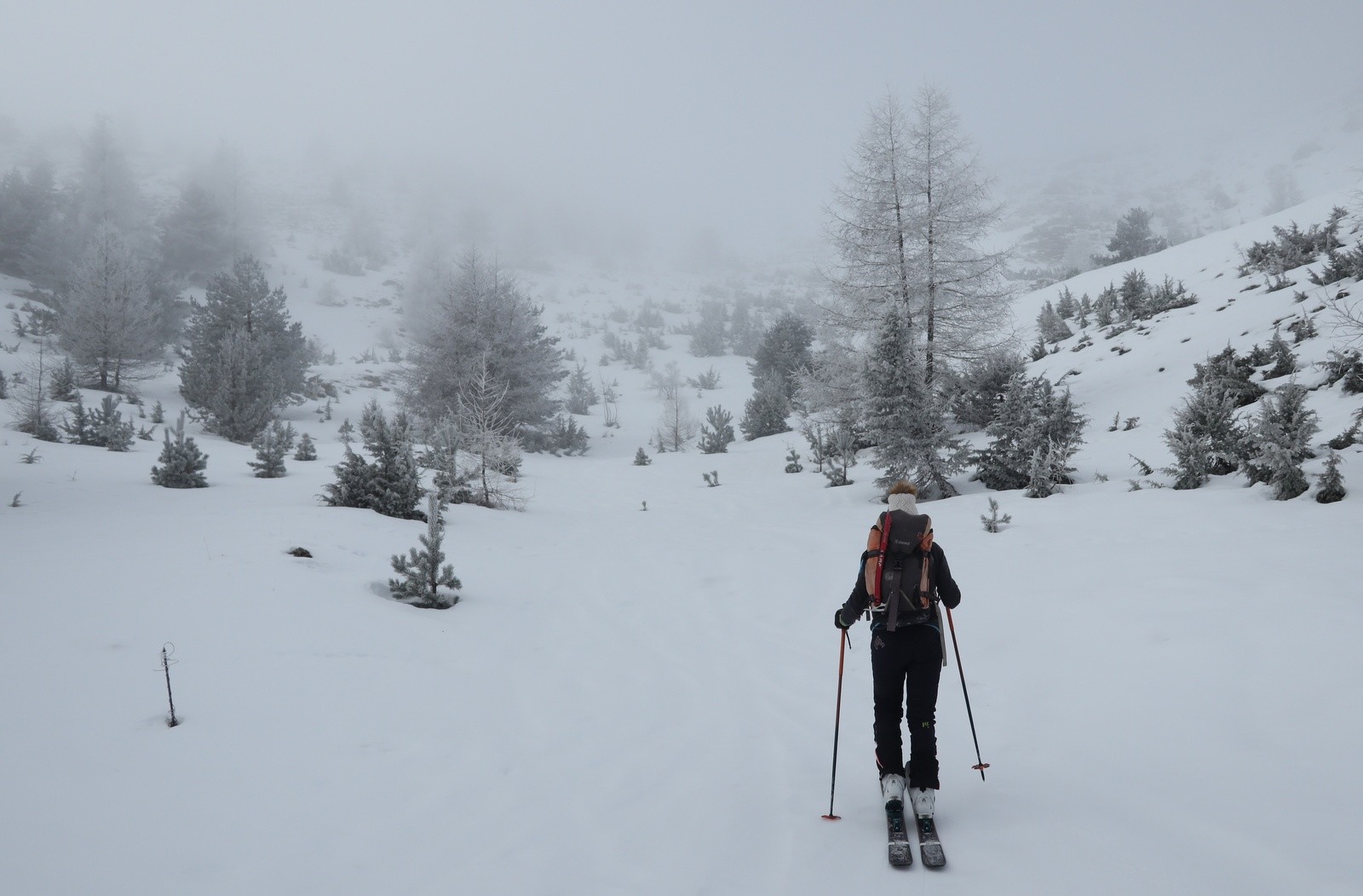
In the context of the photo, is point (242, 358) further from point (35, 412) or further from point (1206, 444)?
point (1206, 444)

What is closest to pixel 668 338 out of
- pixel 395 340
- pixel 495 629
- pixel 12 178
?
pixel 395 340

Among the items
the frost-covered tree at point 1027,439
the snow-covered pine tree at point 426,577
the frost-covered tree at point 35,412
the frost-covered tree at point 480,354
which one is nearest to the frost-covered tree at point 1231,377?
the frost-covered tree at point 1027,439

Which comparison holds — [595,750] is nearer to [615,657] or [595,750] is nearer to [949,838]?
[615,657]

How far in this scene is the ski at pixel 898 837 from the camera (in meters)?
2.55

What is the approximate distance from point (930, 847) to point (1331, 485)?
6883 millimetres

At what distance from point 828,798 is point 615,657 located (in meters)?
2.34

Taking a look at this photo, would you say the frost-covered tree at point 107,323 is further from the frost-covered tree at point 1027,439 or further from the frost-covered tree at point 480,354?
the frost-covered tree at point 1027,439

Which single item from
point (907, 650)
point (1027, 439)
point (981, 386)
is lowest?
point (907, 650)

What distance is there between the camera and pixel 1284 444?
22.1 ft

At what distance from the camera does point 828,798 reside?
3.19m

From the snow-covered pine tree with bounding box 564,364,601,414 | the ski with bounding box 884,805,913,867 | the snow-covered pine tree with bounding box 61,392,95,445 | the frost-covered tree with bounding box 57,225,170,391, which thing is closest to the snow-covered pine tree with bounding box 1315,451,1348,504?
the ski with bounding box 884,805,913,867

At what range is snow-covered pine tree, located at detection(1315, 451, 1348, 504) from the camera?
616 cm

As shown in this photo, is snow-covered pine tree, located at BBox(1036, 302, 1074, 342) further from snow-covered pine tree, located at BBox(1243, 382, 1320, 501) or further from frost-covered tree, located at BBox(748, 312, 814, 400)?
snow-covered pine tree, located at BBox(1243, 382, 1320, 501)

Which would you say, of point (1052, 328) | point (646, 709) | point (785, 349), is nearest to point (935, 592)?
point (646, 709)
